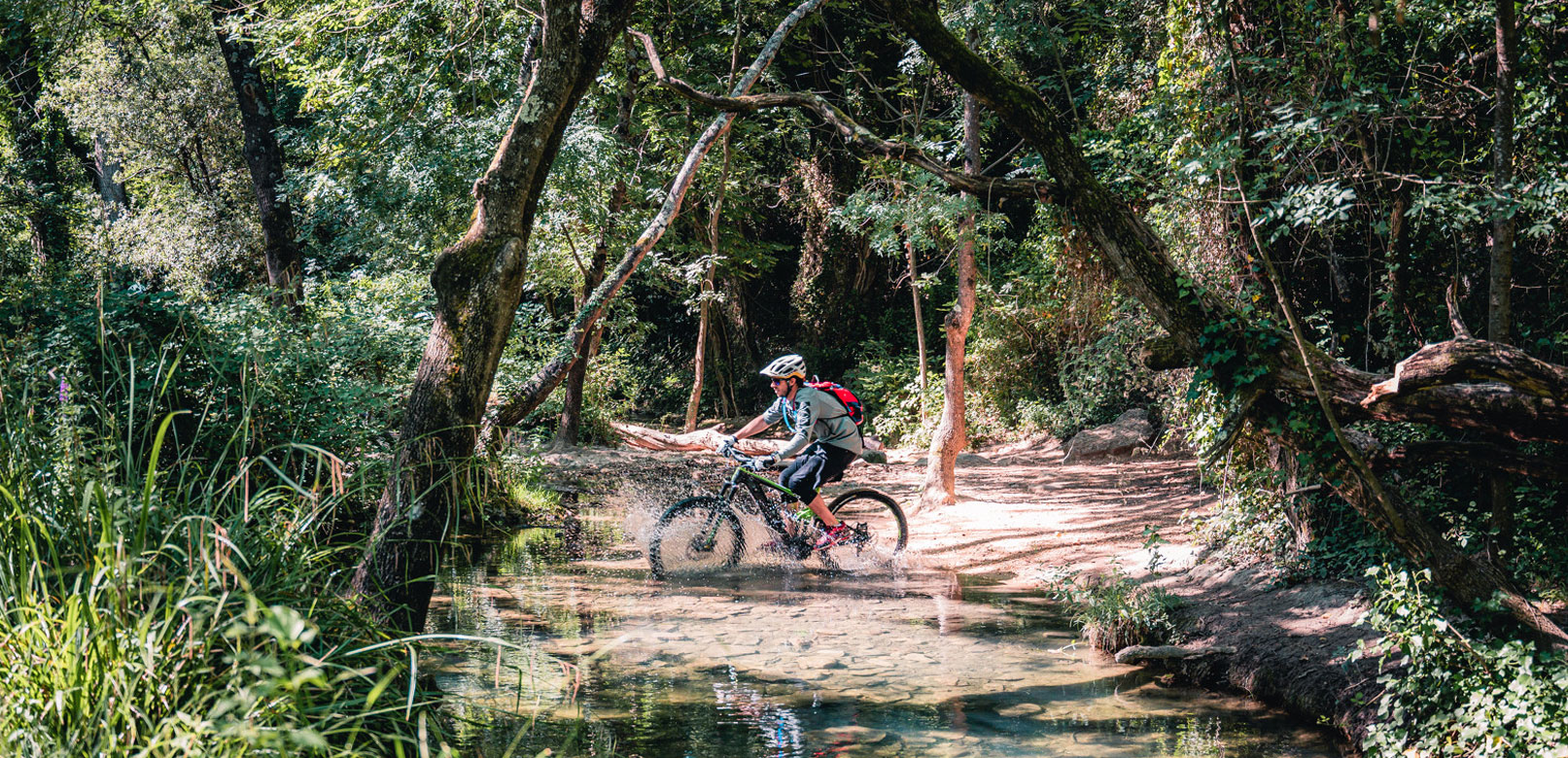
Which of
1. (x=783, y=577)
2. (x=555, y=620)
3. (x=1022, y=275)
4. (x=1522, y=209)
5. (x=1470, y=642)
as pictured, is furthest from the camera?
(x=1022, y=275)

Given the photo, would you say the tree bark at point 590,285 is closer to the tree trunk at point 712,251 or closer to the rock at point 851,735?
the tree trunk at point 712,251

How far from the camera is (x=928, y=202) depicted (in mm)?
10922

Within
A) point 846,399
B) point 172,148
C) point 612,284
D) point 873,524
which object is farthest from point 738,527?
point 172,148

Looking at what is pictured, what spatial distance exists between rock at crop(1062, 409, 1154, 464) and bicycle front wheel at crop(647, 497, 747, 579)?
7590 mm

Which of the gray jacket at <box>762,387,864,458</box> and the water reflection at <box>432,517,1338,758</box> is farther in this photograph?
the gray jacket at <box>762,387,864,458</box>

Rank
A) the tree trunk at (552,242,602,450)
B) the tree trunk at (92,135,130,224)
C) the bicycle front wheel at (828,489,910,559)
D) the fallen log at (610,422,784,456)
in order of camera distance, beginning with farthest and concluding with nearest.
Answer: the tree trunk at (92,135,130,224)
the fallen log at (610,422,784,456)
the tree trunk at (552,242,602,450)
the bicycle front wheel at (828,489,910,559)

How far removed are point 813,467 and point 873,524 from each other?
7.52 ft

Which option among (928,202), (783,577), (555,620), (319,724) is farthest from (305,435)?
(928,202)

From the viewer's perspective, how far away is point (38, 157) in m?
24.5

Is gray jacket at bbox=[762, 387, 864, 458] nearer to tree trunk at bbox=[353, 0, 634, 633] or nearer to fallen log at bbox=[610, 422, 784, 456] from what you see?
tree trunk at bbox=[353, 0, 634, 633]

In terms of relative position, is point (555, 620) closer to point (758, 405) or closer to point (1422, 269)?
point (1422, 269)

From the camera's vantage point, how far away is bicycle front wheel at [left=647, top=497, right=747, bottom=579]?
884 centimetres

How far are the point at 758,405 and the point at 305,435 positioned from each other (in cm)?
1518

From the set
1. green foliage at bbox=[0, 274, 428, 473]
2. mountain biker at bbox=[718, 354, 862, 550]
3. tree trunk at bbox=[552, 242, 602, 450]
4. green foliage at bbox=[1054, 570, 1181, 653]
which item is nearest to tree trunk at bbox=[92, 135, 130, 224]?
tree trunk at bbox=[552, 242, 602, 450]
